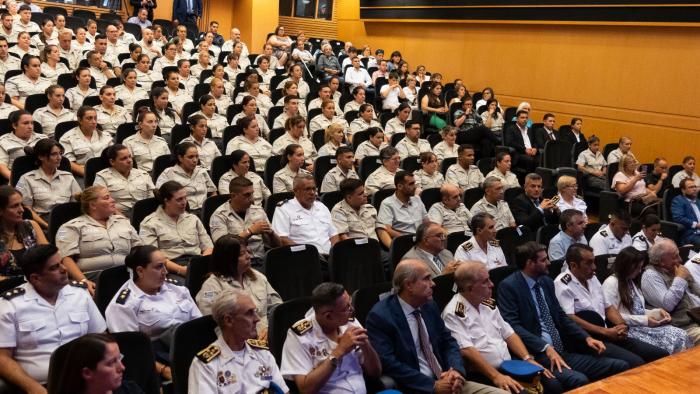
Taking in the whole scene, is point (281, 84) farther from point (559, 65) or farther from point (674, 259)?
point (674, 259)

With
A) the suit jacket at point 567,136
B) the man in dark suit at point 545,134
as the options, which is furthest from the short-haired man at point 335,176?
the suit jacket at point 567,136

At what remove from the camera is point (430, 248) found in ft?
13.5

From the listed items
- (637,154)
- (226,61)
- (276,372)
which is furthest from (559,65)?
(276,372)

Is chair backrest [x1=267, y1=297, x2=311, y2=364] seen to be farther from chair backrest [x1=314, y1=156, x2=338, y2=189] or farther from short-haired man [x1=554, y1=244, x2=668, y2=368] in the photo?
chair backrest [x1=314, y1=156, x2=338, y2=189]

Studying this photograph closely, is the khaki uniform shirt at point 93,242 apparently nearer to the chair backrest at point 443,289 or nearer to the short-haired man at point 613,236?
the chair backrest at point 443,289

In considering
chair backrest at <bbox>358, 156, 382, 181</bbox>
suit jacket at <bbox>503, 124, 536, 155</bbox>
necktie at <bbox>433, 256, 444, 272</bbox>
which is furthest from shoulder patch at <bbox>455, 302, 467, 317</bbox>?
suit jacket at <bbox>503, 124, 536, 155</bbox>

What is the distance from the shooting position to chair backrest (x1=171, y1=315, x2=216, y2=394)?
2676mm

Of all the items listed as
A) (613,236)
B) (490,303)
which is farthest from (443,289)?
(613,236)

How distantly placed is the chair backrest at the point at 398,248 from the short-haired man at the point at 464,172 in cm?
207

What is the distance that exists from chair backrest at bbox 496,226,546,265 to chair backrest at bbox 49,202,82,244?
278cm

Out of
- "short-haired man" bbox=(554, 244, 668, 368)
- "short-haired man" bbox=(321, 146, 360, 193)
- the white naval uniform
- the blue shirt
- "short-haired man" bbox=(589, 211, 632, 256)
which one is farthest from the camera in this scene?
"short-haired man" bbox=(321, 146, 360, 193)

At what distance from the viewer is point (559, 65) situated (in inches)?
418

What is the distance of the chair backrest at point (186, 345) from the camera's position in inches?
105

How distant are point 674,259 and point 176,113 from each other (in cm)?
474
